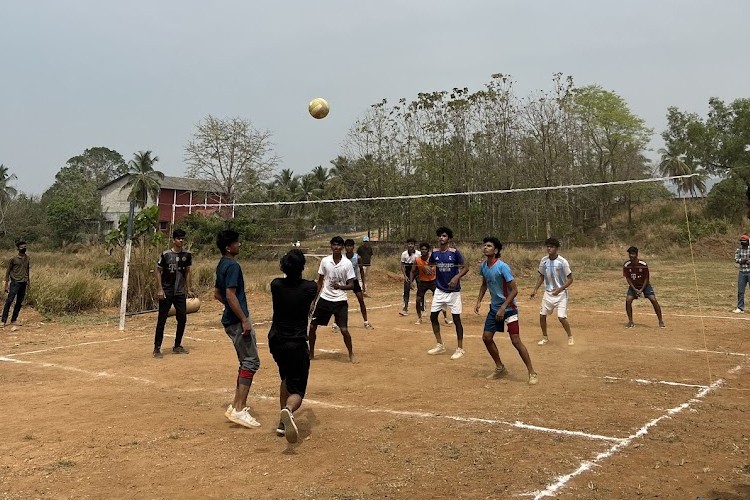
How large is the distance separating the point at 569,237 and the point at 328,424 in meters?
16.8

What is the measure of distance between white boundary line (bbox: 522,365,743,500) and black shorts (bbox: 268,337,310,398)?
88.6 inches

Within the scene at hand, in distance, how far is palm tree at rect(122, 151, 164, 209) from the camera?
193 ft

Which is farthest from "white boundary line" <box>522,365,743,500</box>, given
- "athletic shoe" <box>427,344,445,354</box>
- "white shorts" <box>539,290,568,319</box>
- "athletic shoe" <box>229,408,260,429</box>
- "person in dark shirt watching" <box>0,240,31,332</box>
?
"person in dark shirt watching" <box>0,240,31,332</box>

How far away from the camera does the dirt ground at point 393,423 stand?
4461 millimetres

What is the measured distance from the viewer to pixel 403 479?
4508mm

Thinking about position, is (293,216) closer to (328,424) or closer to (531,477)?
(328,424)

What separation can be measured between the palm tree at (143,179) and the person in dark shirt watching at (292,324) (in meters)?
54.0

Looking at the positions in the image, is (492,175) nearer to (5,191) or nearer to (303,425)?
Answer: (303,425)

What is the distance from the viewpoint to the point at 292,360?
5562 millimetres

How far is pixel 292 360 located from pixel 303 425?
791 millimetres

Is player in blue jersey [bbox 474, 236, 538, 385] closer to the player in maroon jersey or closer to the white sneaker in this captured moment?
the white sneaker

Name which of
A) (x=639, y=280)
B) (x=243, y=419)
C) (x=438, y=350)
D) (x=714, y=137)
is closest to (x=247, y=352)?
(x=243, y=419)

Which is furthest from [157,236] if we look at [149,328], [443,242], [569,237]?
[569,237]

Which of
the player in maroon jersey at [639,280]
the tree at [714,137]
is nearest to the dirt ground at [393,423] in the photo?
the player in maroon jersey at [639,280]
